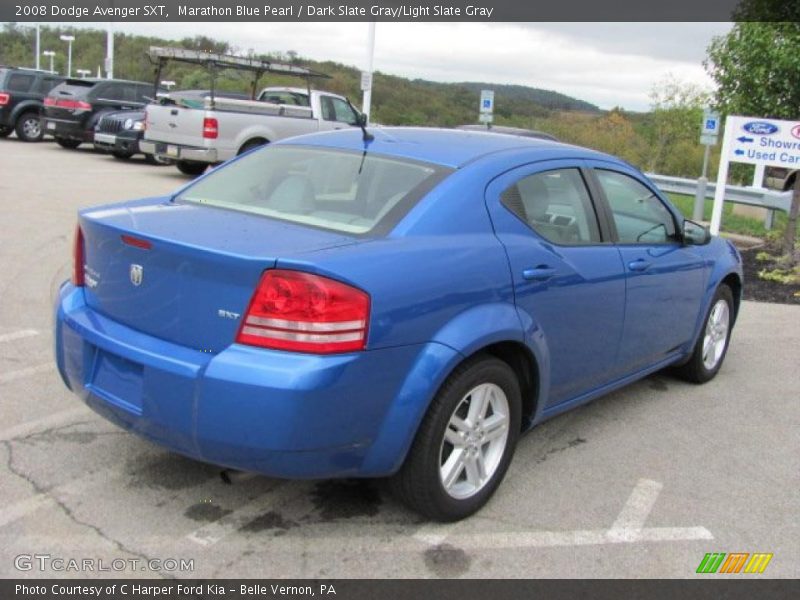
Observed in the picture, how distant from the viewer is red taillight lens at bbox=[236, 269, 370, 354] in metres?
2.86

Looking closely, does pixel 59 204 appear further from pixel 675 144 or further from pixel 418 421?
pixel 675 144

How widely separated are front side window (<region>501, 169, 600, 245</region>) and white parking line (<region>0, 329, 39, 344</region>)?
3695 millimetres

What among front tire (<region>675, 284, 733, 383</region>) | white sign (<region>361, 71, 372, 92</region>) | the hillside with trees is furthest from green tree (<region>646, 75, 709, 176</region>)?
front tire (<region>675, 284, 733, 383</region>)

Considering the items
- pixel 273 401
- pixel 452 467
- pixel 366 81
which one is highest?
pixel 366 81

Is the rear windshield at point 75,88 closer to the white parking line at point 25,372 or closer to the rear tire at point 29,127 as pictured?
Answer: the rear tire at point 29,127

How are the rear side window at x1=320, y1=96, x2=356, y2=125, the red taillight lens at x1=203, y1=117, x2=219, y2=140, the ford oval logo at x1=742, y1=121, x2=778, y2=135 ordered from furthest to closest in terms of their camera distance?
the rear side window at x1=320, y1=96, x2=356, y2=125, the red taillight lens at x1=203, y1=117, x2=219, y2=140, the ford oval logo at x1=742, y1=121, x2=778, y2=135

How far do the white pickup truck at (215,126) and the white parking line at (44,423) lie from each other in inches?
442

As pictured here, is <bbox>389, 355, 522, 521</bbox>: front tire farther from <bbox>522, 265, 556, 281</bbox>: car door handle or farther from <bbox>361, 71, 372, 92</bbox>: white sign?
<bbox>361, 71, 372, 92</bbox>: white sign

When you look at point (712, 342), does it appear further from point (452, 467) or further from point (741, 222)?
point (741, 222)

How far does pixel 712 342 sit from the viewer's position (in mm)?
5641

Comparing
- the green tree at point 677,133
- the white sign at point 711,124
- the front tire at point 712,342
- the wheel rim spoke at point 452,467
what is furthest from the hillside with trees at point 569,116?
the wheel rim spoke at point 452,467

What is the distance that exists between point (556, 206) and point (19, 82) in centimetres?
2091

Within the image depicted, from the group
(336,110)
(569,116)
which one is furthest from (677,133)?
(336,110)

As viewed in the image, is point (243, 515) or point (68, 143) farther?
point (68, 143)
